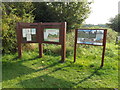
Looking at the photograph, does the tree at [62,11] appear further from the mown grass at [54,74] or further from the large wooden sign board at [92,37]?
the mown grass at [54,74]

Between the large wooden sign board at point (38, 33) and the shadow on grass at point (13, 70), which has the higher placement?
the large wooden sign board at point (38, 33)

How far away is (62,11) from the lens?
402 inches

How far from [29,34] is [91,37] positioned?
2799 mm

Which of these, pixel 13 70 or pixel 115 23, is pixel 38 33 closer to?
pixel 13 70

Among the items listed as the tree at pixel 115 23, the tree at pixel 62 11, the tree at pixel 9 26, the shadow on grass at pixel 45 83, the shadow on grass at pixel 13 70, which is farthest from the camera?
the tree at pixel 115 23

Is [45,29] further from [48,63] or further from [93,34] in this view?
[93,34]

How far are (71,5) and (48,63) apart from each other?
7.09 meters

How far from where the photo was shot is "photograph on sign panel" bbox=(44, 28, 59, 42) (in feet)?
15.9

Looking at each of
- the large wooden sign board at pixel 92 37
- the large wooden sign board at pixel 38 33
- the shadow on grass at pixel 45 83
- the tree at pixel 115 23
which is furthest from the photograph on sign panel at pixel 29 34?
the tree at pixel 115 23

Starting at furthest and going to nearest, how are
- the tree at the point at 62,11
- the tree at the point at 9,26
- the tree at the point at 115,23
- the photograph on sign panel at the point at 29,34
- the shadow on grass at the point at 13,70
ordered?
the tree at the point at 115,23 → the tree at the point at 62,11 → the photograph on sign panel at the point at 29,34 → the tree at the point at 9,26 → the shadow on grass at the point at 13,70

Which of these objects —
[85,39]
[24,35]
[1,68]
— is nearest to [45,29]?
[24,35]

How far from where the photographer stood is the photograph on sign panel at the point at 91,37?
4.19 metres

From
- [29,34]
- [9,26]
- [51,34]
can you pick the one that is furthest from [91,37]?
[9,26]

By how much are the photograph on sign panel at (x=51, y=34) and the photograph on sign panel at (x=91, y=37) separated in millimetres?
944
